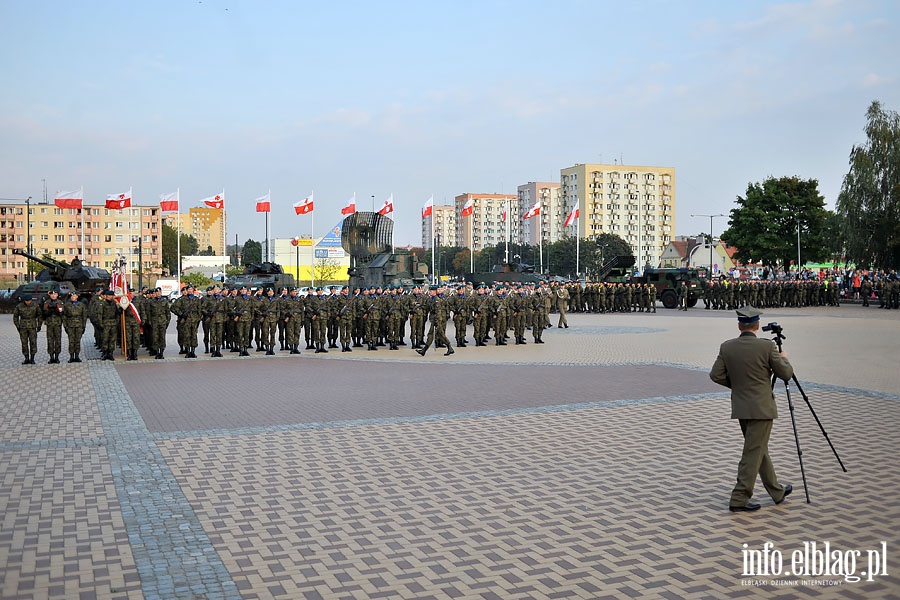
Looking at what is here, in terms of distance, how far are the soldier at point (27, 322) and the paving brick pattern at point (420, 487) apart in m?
3.09

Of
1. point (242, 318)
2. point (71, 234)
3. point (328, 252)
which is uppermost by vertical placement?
point (71, 234)

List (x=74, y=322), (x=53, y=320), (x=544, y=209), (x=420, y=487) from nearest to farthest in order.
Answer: (x=420, y=487) < (x=53, y=320) < (x=74, y=322) < (x=544, y=209)

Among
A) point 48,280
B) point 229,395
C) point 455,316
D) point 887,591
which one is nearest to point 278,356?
point 455,316

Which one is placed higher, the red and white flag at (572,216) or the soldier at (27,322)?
the red and white flag at (572,216)

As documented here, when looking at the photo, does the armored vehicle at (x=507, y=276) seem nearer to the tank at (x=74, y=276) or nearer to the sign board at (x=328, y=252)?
the tank at (x=74, y=276)

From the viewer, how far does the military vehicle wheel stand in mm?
40062

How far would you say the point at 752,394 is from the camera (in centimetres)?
657

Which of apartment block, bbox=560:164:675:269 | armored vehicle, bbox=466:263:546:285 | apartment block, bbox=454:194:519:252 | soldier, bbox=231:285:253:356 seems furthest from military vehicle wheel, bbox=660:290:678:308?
apartment block, bbox=454:194:519:252

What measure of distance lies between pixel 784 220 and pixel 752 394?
6179 cm

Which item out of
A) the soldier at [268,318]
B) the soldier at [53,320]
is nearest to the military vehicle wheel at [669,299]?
the soldier at [268,318]

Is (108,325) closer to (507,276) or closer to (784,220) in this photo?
(507,276)

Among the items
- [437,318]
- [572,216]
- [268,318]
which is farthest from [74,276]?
[572,216]

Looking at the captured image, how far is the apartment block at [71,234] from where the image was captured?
107m

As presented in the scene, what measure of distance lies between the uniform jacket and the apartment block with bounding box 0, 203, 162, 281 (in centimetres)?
10780
